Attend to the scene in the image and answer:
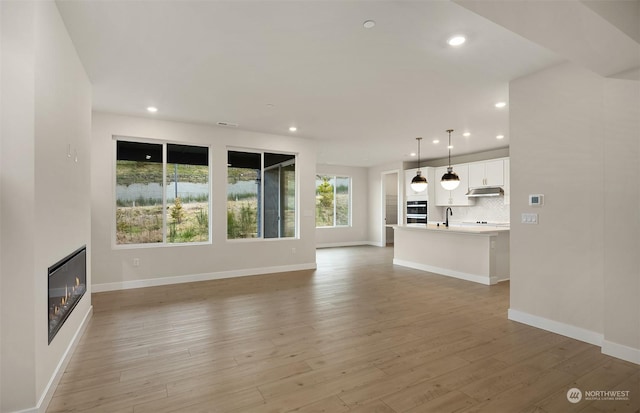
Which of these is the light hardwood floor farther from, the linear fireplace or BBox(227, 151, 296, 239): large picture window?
BBox(227, 151, 296, 239): large picture window

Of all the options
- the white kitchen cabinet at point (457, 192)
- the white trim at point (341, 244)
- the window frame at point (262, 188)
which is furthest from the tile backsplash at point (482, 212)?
the window frame at point (262, 188)

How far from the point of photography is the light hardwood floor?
2.15 meters

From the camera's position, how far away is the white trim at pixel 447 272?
18.1 ft

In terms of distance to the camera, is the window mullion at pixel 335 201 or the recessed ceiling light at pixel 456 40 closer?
the recessed ceiling light at pixel 456 40

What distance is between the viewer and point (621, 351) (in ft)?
9.00

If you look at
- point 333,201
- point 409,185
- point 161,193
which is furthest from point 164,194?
point 409,185

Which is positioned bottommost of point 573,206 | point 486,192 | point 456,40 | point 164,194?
point 573,206

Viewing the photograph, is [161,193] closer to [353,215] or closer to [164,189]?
[164,189]

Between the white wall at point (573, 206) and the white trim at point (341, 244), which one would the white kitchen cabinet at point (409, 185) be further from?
the white wall at point (573, 206)

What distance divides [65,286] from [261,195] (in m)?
4.09

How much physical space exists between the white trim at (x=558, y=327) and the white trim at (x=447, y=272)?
6.09 feet

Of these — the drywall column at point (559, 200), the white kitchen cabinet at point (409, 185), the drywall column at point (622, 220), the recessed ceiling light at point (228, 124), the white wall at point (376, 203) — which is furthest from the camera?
the white wall at point (376, 203)

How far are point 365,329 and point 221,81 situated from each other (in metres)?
3.29

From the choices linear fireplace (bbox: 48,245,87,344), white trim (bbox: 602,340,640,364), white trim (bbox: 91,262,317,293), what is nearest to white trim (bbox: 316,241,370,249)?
white trim (bbox: 91,262,317,293)
